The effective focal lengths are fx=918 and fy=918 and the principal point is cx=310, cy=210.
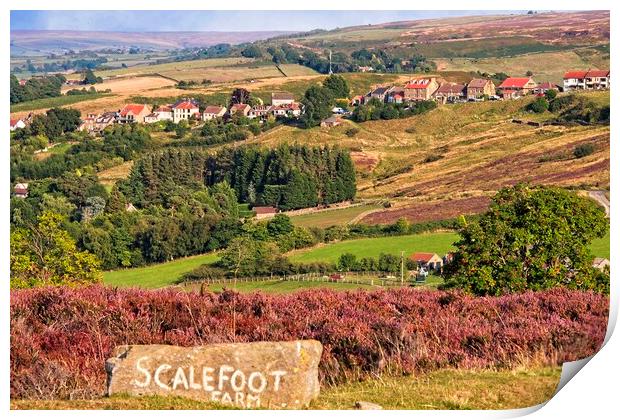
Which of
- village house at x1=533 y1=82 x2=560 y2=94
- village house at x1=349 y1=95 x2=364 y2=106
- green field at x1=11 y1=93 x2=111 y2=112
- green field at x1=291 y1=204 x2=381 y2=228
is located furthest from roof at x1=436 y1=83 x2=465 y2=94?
green field at x1=291 y1=204 x2=381 y2=228

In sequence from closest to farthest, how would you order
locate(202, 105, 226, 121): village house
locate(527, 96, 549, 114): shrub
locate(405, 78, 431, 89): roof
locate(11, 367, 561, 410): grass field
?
locate(11, 367, 561, 410): grass field < locate(527, 96, 549, 114): shrub < locate(202, 105, 226, 121): village house < locate(405, 78, 431, 89): roof

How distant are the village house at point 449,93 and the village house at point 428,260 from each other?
33.2m

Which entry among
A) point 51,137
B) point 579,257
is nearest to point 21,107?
point 51,137

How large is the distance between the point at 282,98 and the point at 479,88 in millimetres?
15597

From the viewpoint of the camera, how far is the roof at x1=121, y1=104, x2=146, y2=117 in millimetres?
41406

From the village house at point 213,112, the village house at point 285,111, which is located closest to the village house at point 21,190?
the village house at point 213,112

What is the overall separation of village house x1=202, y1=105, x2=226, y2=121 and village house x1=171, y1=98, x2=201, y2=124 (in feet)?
1.30

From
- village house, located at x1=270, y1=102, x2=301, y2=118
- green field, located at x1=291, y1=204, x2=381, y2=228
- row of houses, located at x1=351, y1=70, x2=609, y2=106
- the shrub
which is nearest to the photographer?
green field, located at x1=291, y1=204, x2=381, y2=228

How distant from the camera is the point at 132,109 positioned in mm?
43281

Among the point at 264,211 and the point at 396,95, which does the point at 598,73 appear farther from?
the point at 396,95

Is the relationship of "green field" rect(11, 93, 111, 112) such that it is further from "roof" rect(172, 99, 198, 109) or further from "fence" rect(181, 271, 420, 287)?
"fence" rect(181, 271, 420, 287)

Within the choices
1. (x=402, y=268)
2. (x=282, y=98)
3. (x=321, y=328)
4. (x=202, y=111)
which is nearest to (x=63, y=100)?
(x=202, y=111)

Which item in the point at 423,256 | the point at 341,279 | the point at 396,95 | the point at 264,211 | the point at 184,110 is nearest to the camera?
the point at 341,279

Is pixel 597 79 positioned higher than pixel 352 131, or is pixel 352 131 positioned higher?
pixel 597 79
